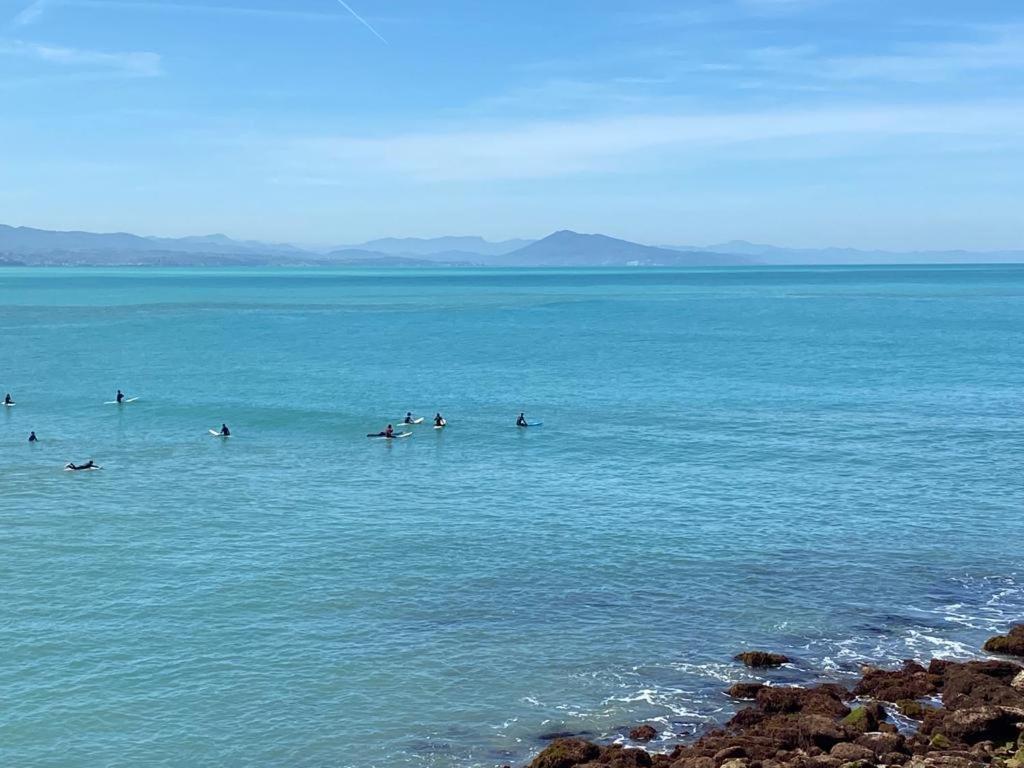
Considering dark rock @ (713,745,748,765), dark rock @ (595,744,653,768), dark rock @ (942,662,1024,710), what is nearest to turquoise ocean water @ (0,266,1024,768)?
dark rock @ (595,744,653,768)

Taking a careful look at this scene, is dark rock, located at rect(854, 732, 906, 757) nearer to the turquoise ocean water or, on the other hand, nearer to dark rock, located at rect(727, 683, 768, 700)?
dark rock, located at rect(727, 683, 768, 700)

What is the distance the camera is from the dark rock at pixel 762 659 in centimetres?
3111

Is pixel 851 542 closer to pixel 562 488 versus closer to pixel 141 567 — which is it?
pixel 562 488

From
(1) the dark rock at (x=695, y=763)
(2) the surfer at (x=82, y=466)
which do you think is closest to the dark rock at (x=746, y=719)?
(1) the dark rock at (x=695, y=763)

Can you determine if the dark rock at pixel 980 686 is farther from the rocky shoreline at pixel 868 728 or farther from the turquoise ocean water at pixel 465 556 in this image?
the turquoise ocean water at pixel 465 556

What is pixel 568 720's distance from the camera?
91.8ft

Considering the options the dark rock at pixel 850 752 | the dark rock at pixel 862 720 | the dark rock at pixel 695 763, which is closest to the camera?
the dark rock at pixel 695 763

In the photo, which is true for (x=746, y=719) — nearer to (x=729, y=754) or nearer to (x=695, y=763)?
(x=729, y=754)

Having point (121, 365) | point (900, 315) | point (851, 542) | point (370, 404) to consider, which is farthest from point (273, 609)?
point (900, 315)

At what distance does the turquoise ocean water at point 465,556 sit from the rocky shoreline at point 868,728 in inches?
62.9

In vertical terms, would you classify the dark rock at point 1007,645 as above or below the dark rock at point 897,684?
above

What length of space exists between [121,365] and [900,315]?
126870mm

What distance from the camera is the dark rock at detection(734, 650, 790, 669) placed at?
3111cm

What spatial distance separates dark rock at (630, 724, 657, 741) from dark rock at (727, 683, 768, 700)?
333 centimetres
